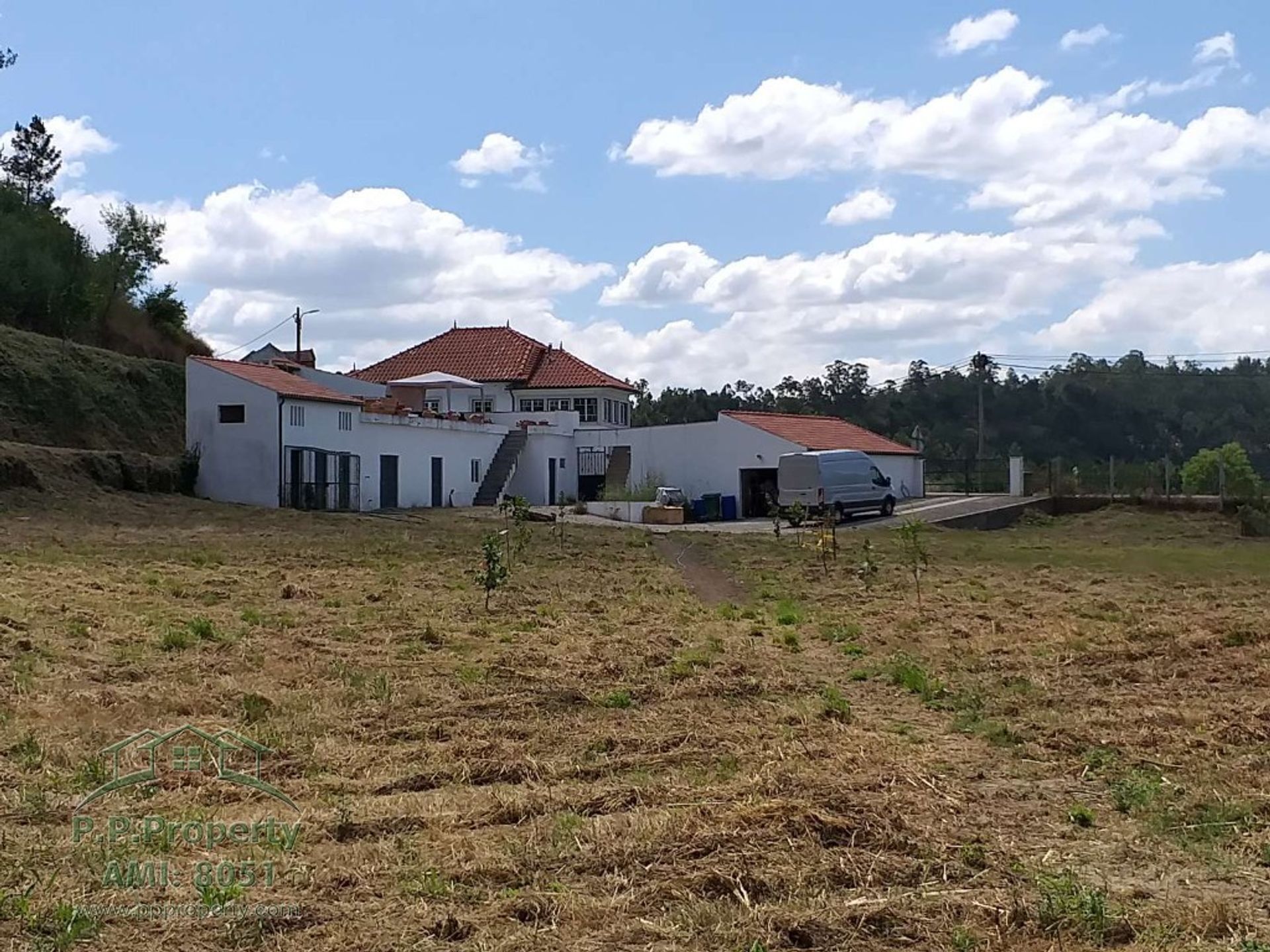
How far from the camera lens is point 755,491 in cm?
4531

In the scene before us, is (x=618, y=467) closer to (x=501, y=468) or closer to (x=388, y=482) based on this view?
(x=501, y=468)

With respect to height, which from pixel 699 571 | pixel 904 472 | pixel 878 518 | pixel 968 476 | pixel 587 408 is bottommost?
pixel 699 571

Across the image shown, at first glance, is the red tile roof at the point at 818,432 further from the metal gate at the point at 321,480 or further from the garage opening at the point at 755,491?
the metal gate at the point at 321,480

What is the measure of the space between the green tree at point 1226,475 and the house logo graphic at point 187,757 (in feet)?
129

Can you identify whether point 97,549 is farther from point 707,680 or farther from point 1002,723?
point 1002,723

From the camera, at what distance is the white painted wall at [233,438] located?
→ 125 feet

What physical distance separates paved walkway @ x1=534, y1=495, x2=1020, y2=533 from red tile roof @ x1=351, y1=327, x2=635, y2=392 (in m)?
12.8

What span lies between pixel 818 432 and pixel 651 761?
40.6m

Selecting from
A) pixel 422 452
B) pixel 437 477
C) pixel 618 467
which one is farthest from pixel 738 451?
pixel 422 452

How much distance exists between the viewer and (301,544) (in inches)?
1013

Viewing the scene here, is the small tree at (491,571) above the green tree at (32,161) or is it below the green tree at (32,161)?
below

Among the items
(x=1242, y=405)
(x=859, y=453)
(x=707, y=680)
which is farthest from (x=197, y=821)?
(x=1242, y=405)

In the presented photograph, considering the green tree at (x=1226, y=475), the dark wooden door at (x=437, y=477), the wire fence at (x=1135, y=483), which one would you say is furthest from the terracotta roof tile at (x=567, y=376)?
the green tree at (x=1226, y=475)

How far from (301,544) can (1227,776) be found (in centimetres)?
2040
